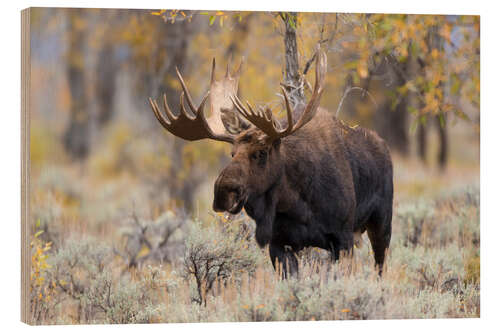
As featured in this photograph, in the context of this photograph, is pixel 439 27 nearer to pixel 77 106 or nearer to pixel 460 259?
pixel 460 259

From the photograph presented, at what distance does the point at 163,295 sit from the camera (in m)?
8.08

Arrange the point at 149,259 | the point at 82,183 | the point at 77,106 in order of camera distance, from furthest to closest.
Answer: the point at 77,106
the point at 82,183
the point at 149,259

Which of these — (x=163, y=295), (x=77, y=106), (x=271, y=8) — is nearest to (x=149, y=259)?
(x=163, y=295)

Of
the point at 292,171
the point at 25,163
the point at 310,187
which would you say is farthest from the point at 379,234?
the point at 25,163

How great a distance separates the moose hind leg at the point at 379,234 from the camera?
8570mm

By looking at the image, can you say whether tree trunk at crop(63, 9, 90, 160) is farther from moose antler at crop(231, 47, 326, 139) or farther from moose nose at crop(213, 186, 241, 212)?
moose nose at crop(213, 186, 241, 212)

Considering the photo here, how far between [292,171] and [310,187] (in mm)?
211

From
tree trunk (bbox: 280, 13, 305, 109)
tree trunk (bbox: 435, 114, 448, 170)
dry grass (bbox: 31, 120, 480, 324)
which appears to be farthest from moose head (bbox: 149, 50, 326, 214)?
tree trunk (bbox: 435, 114, 448, 170)

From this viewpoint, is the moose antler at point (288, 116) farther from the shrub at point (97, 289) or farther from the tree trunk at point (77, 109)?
the tree trunk at point (77, 109)

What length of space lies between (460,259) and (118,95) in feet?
42.4

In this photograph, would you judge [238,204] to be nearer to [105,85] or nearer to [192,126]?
[192,126]

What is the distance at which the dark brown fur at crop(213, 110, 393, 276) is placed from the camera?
732cm

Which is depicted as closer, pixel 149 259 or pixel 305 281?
pixel 305 281

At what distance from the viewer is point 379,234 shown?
859 cm
